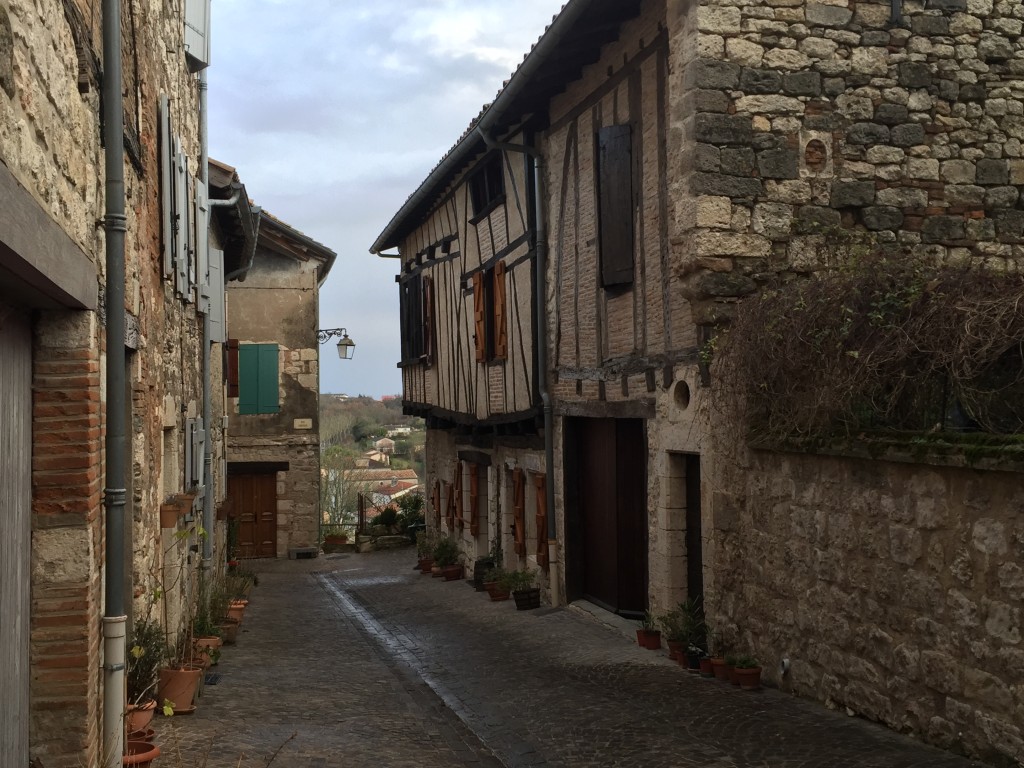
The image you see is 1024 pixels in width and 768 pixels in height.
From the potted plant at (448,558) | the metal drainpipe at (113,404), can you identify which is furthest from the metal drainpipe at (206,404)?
the metal drainpipe at (113,404)

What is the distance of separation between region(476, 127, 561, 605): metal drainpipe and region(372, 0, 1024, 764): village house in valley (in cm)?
3

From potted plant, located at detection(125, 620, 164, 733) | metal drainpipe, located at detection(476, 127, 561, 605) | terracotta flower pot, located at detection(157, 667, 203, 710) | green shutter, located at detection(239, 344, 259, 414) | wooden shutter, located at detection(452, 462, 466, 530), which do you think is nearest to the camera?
potted plant, located at detection(125, 620, 164, 733)

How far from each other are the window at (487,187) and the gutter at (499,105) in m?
0.28

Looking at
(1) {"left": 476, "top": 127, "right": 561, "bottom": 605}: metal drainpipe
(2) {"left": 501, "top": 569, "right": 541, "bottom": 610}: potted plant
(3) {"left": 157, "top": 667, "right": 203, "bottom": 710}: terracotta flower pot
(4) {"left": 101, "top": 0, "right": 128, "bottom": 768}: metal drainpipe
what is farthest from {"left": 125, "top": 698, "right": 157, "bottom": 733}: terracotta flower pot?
(2) {"left": 501, "top": 569, "right": 541, "bottom": 610}: potted plant

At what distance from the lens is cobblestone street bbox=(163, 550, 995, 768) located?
19.0 ft

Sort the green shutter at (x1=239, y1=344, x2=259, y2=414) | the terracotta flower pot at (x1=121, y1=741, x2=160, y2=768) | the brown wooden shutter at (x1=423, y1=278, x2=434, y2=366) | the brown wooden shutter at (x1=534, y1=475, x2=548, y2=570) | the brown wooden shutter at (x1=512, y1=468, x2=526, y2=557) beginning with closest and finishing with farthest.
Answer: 1. the terracotta flower pot at (x1=121, y1=741, x2=160, y2=768)
2. the brown wooden shutter at (x1=534, y1=475, x2=548, y2=570)
3. the brown wooden shutter at (x1=512, y1=468, x2=526, y2=557)
4. the brown wooden shutter at (x1=423, y1=278, x2=434, y2=366)
5. the green shutter at (x1=239, y1=344, x2=259, y2=414)

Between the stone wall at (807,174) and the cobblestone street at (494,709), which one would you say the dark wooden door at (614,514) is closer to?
the cobblestone street at (494,709)

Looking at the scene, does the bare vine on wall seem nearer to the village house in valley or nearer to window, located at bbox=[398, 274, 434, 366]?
the village house in valley

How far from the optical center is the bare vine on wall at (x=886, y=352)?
557 cm

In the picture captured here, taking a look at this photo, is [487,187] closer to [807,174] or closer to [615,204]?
[615,204]

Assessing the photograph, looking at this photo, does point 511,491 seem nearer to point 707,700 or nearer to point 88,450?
point 707,700

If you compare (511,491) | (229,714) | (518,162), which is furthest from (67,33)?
(511,491)

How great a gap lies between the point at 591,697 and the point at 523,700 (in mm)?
478

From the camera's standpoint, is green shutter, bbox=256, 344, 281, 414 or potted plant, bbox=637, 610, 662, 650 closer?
potted plant, bbox=637, 610, 662, 650
